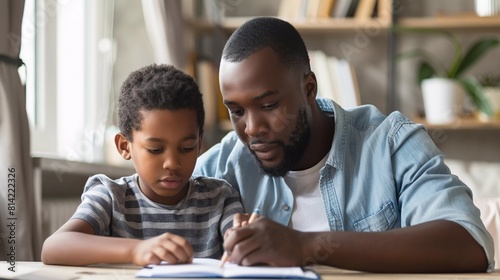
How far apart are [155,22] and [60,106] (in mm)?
540

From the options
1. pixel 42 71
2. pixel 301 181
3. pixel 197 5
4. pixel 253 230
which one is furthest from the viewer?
pixel 197 5

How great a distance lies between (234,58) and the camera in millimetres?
1535

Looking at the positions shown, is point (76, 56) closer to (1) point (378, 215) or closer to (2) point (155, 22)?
(2) point (155, 22)

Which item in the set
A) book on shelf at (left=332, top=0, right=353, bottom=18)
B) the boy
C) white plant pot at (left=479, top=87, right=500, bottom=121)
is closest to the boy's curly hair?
the boy

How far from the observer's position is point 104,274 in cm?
119

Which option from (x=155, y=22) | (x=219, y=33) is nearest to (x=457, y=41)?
(x=219, y=33)

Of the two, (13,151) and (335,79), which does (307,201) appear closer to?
(13,151)

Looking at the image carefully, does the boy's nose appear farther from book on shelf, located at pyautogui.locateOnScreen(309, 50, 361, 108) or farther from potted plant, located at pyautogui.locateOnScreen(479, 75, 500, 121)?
potted plant, located at pyautogui.locateOnScreen(479, 75, 500, 121)

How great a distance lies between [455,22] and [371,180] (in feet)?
7.69

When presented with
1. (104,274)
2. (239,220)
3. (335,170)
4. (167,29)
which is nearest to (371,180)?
(335,170)

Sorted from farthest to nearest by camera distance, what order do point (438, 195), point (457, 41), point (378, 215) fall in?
1. point (457, 41)
2. point (378, 215)
3. point (438, 195)

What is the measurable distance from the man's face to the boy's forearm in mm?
360

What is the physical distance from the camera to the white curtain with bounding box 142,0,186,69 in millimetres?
3359

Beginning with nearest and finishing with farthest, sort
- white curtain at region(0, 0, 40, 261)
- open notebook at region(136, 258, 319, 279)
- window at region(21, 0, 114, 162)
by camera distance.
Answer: open notebook at region(136, 258, 319, 279) → white curtain at region(0, 0, 40, 261) → window at region(21, 0, 114, 162)
